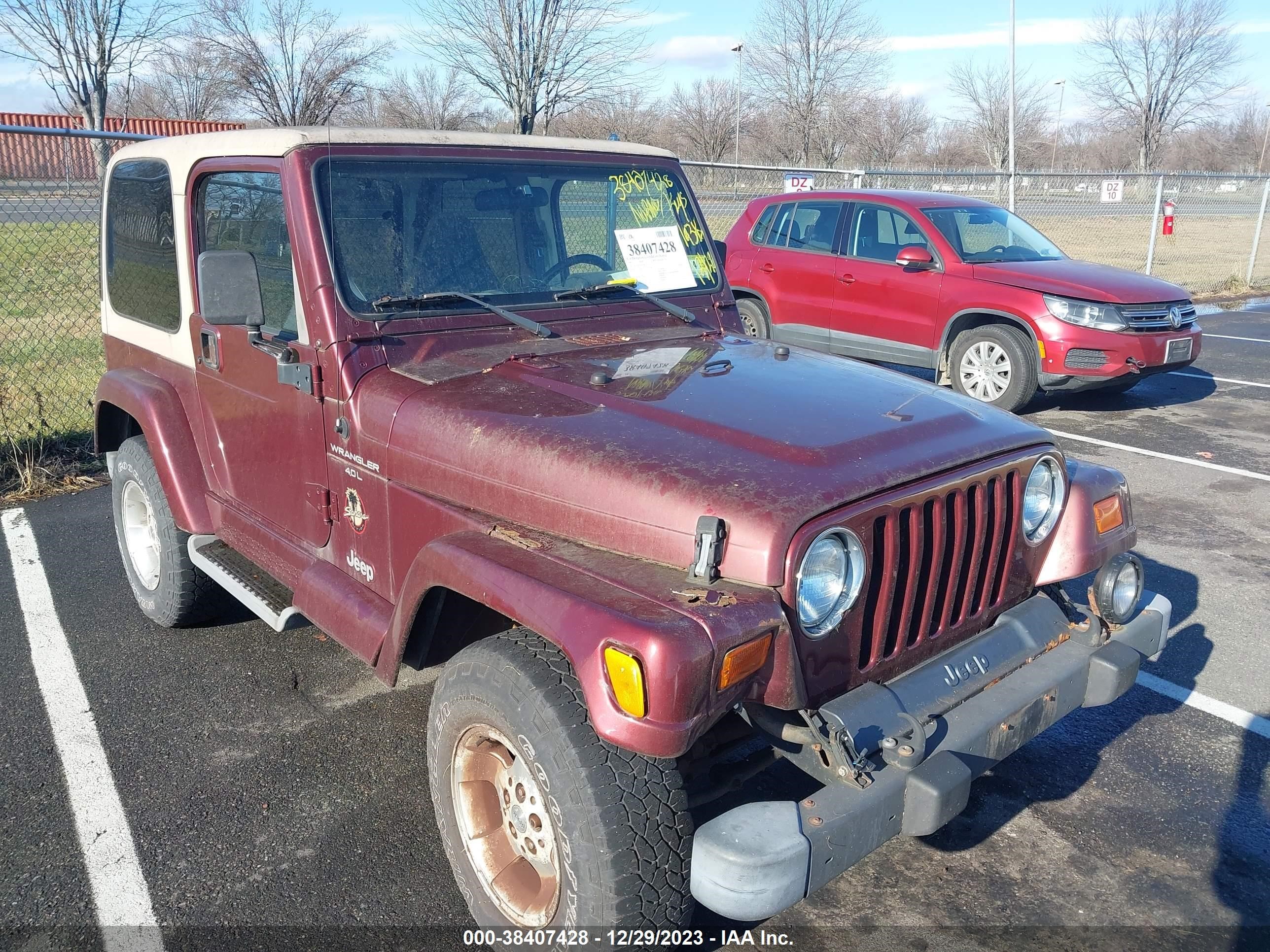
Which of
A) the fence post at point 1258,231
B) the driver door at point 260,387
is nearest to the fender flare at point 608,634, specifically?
the driver door at point 260,387

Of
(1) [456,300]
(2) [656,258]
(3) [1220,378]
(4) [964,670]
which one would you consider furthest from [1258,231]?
(1) [456,300]

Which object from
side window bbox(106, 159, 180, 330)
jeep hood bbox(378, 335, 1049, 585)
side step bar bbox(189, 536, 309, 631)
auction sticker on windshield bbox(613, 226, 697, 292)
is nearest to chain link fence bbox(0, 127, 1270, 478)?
side window bbox(106, 159, 180, 330)

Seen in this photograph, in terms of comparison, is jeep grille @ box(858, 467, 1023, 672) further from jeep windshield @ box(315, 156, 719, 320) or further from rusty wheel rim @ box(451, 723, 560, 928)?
jeep windshield @ box(315, 156, 719, 320)

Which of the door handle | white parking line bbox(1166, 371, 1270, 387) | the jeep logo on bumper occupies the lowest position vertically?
white parking line bbox(1166, 371, 1270, 387)

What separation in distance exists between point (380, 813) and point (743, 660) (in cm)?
165

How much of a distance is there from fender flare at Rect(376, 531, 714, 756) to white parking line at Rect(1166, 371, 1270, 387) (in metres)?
9.13

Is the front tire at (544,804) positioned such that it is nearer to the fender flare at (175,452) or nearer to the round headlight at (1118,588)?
the round headlight at (1118,588)

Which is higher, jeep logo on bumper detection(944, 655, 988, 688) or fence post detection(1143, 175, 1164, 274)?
fence post detection(1143, 175, 1164, 274)

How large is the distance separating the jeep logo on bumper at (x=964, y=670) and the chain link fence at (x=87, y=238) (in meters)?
4.98

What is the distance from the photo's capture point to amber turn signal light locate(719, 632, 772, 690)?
81.9 inches

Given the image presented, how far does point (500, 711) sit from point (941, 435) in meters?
1.36

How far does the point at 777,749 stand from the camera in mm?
→ 2477

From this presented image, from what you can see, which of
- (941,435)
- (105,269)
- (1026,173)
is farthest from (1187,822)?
(1026,173)

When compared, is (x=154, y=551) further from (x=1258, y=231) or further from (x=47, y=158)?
(x=1258, y=231)
